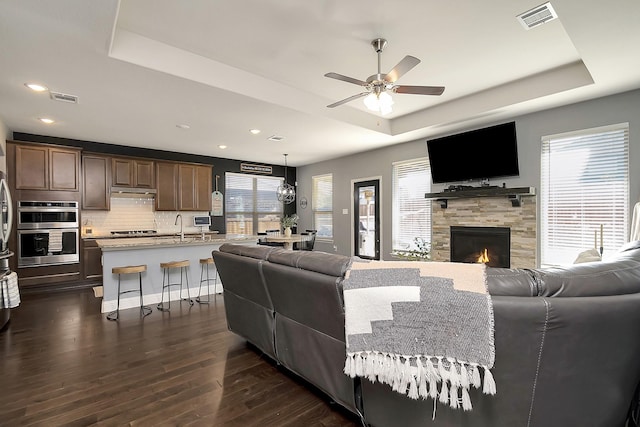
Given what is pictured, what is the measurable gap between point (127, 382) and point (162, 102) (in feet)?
10.3

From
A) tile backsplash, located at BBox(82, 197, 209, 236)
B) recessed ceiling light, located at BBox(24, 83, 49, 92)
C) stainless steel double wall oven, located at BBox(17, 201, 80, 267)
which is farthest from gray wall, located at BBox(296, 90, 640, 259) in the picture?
recessed ceiling light, located at BBox(24, 83, 49, 92)

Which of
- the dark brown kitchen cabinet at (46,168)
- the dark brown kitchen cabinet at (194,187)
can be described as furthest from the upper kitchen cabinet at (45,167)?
the dark brown kitchen cabinet at (194,187)

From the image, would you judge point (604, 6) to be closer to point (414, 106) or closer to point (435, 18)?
point (435, 18)

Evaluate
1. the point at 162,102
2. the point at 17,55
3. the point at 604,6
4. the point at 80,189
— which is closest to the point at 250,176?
the point at 80,189

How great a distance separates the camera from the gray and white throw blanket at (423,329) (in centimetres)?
134

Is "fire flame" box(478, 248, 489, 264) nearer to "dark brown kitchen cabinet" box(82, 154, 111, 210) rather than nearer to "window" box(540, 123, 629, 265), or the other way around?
→ "window" box(540, 123, 629, 265)

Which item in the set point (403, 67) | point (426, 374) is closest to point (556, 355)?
point (426, 374)

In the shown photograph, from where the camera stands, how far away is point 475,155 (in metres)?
5.04

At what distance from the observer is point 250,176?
8.45 meters

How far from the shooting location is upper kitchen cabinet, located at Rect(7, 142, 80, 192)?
17.0 ft

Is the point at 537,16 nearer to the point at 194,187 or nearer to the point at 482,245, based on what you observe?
the point at 482,245

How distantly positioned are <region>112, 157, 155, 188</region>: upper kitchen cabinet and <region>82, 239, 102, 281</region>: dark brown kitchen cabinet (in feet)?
3.95

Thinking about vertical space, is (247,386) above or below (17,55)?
below

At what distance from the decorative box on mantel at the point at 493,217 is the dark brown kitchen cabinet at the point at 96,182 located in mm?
6008
